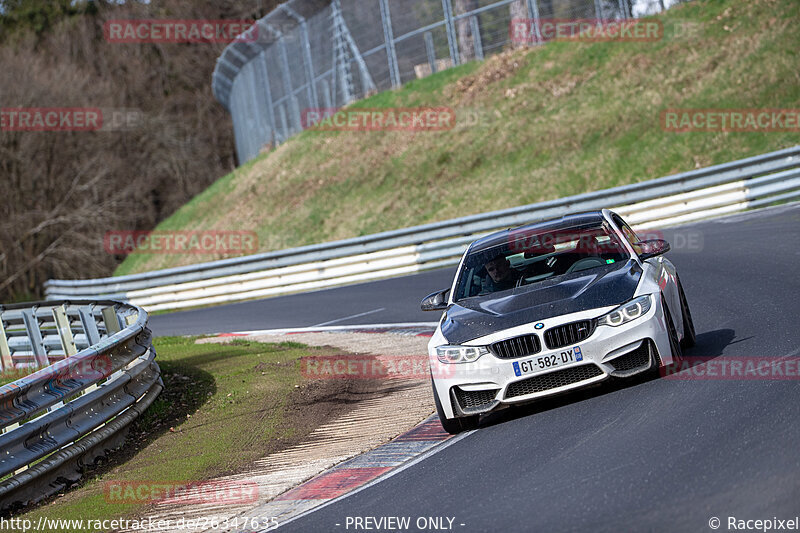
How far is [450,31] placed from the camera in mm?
33812

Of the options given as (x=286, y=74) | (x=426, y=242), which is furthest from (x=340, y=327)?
(x=286, y=74)

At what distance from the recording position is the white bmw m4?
7305 mm

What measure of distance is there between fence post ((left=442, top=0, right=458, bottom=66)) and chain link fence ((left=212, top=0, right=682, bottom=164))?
3 centimetres

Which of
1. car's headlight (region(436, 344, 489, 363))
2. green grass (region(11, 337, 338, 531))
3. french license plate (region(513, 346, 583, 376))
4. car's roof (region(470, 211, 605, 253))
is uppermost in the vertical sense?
car's roof (region(470, 211, 605, 253))

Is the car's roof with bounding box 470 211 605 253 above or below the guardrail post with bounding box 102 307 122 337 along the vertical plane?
above

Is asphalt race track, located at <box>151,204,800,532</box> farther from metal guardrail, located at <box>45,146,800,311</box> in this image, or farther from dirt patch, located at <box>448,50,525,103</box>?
dirt patch, located at <box>448,50,525,103</box>

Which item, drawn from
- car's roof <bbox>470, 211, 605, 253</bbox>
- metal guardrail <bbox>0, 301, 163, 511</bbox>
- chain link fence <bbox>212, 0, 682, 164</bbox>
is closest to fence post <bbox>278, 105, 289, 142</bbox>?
chain link fence <bbox>212, 0, 682, 164</bbox>

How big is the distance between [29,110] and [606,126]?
29.1 m

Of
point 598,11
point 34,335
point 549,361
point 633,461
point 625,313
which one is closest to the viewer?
point 633,461

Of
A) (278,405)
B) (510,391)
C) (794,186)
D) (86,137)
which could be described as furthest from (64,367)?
(86,137)

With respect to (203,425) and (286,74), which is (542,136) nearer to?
(286,74)

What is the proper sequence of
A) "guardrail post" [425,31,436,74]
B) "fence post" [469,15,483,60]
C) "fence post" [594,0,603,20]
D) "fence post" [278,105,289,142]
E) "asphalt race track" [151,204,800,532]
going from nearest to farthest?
"asphalt race track" [151,204,800,532]
"fence post" [594,0,603,20]
"fence post" [469,15,483,60]
"guardrail post" [425,31,436,74]
"fence post" [278,105,289,142]

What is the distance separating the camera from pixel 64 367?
8359 millimetres

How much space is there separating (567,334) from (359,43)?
3038 centimetres
